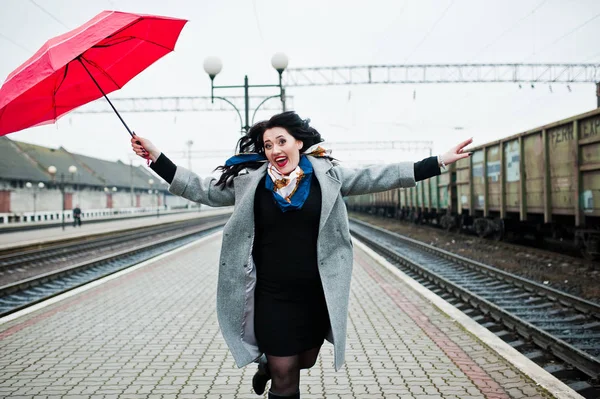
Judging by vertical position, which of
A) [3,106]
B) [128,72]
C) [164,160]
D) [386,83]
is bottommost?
[164,160]

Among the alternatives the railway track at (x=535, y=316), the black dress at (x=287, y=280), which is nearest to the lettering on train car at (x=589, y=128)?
the railway track at (x=535, y=316)

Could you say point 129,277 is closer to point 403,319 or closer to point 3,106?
point 403,319

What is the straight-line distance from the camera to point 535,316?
22.1 feet

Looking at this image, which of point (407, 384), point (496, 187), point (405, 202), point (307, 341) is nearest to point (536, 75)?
point (405, 202)

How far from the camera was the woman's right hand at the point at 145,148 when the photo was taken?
2.64 meters

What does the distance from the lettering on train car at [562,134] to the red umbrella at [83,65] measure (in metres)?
9.49

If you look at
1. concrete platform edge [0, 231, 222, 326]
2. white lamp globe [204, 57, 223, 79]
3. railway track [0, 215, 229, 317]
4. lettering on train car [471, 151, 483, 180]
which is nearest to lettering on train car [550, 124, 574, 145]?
lettering on train car [471, 151, 483, 180]

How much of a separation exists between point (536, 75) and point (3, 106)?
1007 inches

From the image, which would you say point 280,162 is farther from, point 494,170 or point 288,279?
point 494,170

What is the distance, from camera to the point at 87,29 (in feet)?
8.43

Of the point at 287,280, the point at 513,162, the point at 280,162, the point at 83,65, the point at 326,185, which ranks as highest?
the point at 513,162

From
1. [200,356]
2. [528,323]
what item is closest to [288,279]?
[200,356]

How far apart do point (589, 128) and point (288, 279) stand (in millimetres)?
9178

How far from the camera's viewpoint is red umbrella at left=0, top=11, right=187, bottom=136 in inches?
97.2
